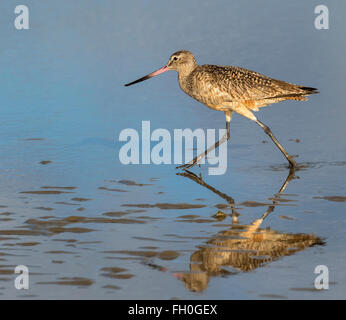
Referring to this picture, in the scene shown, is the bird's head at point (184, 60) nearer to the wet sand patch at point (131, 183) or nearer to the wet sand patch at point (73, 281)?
the wet sand patch at point (131, 183)

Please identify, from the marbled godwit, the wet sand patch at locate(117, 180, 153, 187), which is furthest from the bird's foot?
the wet sand patch at locate(117, 180, 153, 187)

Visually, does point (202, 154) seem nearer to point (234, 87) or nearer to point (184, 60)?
point (234, 87)

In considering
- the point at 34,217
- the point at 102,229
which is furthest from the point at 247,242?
the point at 34,217

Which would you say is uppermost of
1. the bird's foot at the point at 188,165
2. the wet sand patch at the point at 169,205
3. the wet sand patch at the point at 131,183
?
Answer: the bird's foot at the point at 188,165

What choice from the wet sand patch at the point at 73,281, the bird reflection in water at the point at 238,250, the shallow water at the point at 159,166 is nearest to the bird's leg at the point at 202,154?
the shallow water at the point at 159,166

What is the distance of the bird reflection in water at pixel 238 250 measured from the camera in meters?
6.18

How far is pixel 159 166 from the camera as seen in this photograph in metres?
9.81

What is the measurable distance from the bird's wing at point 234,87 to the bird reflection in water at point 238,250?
10.3 feet

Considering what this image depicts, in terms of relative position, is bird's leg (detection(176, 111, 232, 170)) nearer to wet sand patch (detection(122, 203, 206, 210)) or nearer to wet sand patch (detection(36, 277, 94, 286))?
wet sand patch (detection(122, 203, 206, 210))

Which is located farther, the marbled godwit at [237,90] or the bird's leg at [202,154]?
the marbled godwit at [237,90]

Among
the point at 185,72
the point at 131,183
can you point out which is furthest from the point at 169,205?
the point at 185,72

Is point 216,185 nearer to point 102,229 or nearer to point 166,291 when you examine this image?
point 102,229

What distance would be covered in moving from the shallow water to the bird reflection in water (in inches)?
0.7

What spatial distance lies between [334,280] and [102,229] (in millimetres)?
2204
